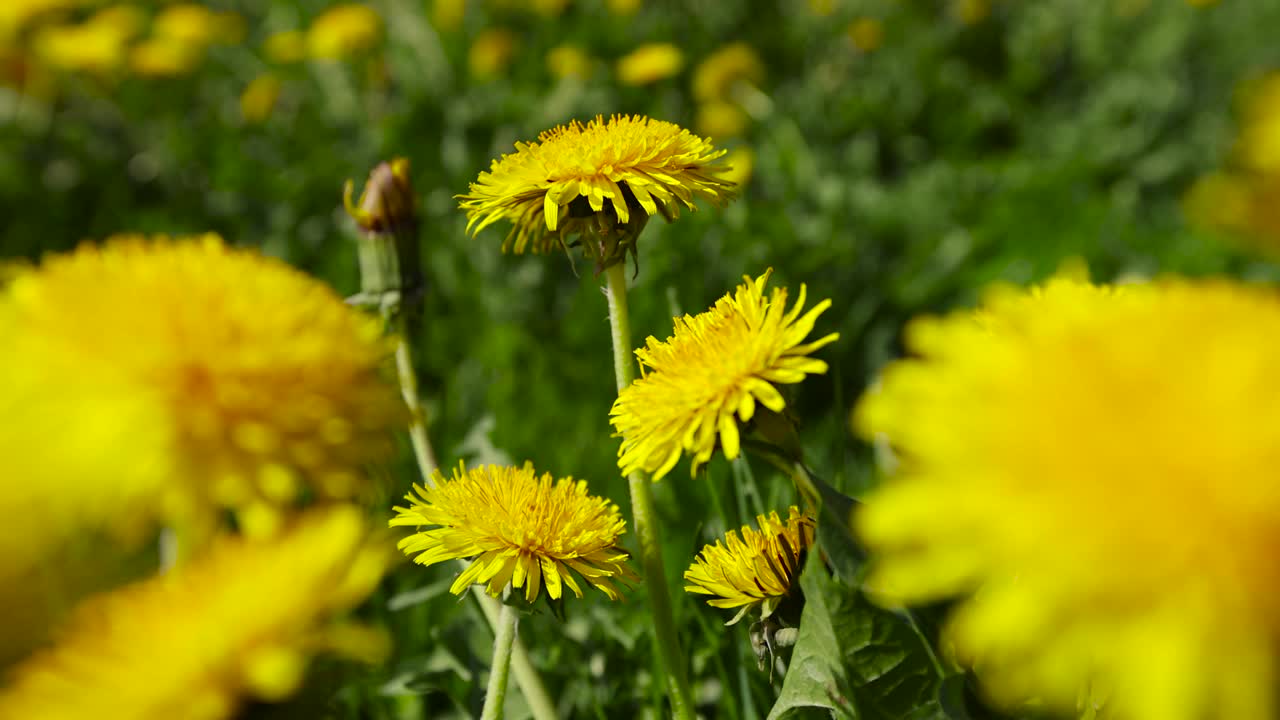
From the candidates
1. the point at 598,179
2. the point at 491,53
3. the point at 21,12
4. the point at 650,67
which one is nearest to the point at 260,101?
the point at 491,53

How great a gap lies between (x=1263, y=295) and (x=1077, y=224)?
8.02 feet

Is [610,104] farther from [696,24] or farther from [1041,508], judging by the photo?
[1041,508]

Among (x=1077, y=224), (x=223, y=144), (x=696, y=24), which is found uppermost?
(x=696, y=24)

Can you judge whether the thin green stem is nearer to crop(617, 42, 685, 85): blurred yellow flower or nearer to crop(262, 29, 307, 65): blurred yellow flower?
crop(617, 42, 685, 85): blurred yellow flower

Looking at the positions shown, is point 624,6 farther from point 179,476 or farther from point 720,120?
point 179,476

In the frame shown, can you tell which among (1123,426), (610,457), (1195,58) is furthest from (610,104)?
(1123,426)

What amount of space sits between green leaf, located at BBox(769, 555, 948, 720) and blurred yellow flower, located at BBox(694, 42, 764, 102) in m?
2.89

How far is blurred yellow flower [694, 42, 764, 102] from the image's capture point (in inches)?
143

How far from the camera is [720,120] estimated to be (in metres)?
3.48

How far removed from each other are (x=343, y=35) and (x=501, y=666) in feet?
11.0

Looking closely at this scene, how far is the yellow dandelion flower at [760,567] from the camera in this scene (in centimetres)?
101

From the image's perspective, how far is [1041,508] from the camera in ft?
1.98

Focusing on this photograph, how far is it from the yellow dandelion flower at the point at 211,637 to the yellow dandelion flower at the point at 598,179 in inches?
17.4

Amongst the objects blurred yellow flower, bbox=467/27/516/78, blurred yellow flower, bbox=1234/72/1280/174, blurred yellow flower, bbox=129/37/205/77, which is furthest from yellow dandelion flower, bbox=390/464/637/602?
blurred yellow flower, bbox=129/37/205/77
